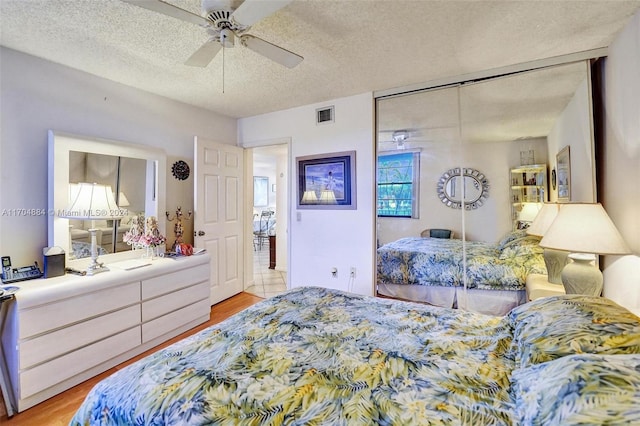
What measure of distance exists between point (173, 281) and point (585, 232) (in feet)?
→ 10.6

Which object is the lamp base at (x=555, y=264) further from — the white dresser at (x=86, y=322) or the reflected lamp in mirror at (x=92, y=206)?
the reflected lamp in mirror at (x=92, y=206)

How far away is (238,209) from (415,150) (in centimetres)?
243

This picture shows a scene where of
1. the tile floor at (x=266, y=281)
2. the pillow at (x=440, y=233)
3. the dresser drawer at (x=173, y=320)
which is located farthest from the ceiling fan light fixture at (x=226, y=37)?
the tile floor at (x=266, y=281)

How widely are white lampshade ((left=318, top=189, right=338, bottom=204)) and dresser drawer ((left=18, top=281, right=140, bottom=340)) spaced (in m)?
2.07

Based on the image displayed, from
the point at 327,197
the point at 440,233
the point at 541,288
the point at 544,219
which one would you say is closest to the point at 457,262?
the point at 440,233

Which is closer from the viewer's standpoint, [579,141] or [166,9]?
[166,9]

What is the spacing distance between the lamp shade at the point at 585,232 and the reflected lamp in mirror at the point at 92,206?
10.9 feet

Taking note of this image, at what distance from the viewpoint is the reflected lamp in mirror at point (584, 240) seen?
1.67 metres

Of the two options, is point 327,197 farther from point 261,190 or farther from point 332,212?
point 261,190

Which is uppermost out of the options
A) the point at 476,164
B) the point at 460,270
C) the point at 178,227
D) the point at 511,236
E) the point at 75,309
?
the point at 476,164

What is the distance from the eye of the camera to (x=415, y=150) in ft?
9.82

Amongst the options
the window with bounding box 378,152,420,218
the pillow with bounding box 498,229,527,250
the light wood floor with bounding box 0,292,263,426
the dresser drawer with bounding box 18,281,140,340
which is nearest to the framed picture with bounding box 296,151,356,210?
the window with bounding box 378,152,420,218

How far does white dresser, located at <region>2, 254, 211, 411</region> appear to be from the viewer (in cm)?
179

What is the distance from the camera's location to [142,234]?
277 centimetres
